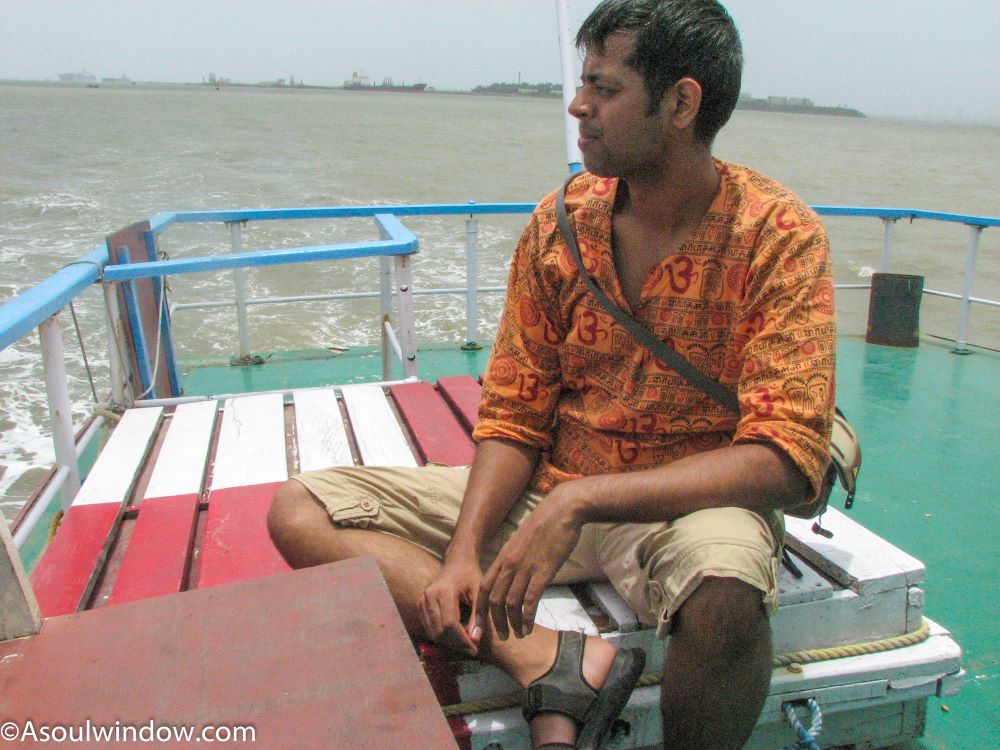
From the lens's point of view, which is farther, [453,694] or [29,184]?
[29,184]

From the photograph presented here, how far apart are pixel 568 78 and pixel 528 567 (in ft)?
7.40

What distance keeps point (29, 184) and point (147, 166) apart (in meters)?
3.55

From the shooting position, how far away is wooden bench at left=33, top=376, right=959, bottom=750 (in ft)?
4.66

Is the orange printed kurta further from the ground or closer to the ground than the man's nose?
closer to the ground

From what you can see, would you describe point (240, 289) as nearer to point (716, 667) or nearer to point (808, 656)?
point (808, 656)

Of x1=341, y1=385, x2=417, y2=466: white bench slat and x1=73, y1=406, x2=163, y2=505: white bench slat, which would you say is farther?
x1=341, y1=385, x2=417, y2=466: white bench slat

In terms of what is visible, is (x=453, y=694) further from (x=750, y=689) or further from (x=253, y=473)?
(x=253, y=473)

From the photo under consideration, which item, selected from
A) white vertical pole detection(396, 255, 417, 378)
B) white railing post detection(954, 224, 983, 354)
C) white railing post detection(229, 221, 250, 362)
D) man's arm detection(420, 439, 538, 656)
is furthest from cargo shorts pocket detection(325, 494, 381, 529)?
white railing post detection(954, 224, 983, 354)

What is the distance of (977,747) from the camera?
1614 mm

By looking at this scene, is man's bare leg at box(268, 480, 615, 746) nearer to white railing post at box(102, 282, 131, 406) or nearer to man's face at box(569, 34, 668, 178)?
man's face at box(569, 34, 668, 178)

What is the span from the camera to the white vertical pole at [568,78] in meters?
2.86

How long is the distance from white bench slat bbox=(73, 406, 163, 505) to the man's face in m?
1.50

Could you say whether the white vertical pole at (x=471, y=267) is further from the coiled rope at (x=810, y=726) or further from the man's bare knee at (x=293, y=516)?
the coiled rope at (x=810, y=726)

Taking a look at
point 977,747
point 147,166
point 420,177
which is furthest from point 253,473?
point 147,166
